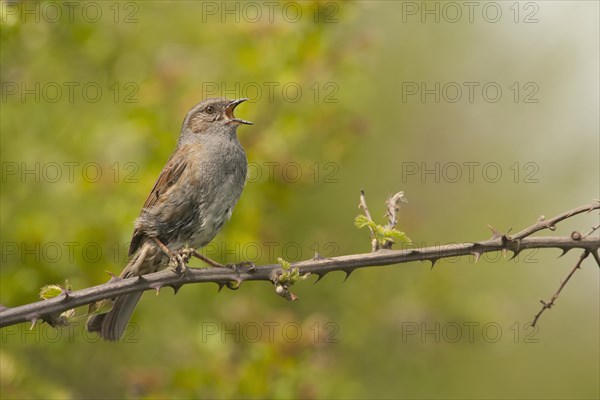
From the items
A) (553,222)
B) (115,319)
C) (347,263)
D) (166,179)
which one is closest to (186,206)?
(166,179)

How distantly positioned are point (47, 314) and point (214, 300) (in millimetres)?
4669

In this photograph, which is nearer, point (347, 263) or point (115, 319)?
point (347, 263)

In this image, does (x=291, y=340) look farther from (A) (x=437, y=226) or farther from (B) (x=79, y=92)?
(A) (x=437, y=226)

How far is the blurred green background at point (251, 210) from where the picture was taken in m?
6.33

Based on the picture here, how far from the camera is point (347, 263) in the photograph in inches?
116

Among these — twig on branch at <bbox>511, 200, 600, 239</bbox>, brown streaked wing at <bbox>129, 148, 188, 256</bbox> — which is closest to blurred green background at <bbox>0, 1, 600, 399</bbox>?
brown streaked wing at <bbox>129, 148, 188, 256</bbox>

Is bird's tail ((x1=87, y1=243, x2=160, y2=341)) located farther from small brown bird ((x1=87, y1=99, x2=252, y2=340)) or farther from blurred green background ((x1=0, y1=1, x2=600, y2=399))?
blurred green background ((x1=0, y1=1, x2=600, y2=399))

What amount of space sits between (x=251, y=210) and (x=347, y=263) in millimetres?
3816

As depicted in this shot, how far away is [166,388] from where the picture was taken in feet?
19.7

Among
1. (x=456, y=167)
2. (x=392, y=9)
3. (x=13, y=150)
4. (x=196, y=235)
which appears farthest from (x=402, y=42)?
(x=196, y=235)

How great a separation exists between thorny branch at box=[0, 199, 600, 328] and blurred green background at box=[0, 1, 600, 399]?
7.95ft

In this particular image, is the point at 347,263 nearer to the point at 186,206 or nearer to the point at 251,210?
the point at 186,206

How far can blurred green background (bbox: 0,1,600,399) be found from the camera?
6332 millimetres

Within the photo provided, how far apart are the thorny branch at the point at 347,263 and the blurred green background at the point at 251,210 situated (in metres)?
2.42
